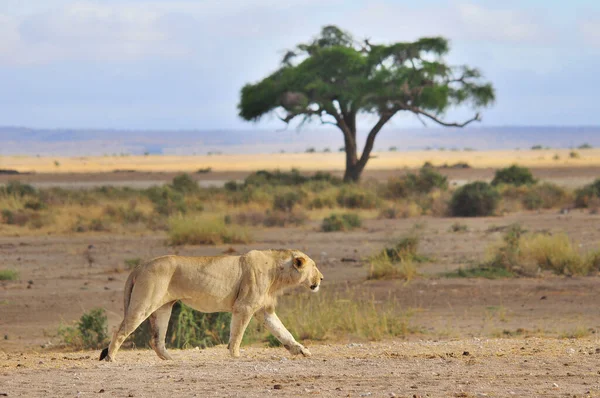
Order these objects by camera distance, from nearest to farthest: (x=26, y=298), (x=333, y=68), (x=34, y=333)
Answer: (x=34, y=333) < (x=26, y=298) < (x=333, y=68)

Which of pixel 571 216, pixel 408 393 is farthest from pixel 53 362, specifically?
pixel 571 216

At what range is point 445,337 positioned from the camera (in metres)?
13.0

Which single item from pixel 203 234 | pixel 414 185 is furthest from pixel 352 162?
pixel 203 234

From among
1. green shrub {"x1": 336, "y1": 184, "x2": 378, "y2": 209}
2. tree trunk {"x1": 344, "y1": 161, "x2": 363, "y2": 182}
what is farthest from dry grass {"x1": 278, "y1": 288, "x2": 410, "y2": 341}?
tree trunk {"x1": 344, "y1": 161, "x2": 363, "y2": 182}

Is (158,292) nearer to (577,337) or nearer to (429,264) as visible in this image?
(577,337)

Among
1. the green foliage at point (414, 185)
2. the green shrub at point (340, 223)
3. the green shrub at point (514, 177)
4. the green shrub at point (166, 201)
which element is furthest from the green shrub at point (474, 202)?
the green shrub at point (514, 177)

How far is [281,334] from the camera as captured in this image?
31.7ft

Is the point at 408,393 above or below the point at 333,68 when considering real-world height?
below

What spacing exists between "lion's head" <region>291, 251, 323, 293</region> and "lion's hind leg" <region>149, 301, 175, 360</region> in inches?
44.1

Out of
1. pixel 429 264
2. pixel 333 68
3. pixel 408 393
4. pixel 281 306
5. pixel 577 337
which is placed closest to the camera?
pixel 408 393

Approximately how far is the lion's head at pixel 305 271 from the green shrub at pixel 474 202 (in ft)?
66.0

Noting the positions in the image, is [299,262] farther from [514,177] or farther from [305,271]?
[514,177]

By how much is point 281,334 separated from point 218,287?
681 mm

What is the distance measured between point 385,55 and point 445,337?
117 ft
